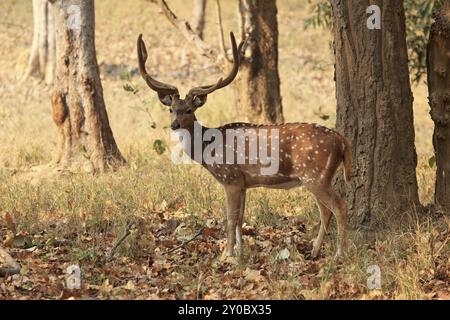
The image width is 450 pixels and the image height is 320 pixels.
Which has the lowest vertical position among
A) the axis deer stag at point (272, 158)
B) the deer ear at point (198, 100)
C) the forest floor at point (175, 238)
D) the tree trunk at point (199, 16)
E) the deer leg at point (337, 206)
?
the forest floor at point (175, 238)

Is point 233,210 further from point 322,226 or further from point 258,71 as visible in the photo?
point 258,71

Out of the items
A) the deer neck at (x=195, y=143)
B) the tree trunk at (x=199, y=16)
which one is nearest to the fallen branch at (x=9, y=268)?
the deer neck at (x=195, y=143)

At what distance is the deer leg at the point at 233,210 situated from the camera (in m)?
8.88

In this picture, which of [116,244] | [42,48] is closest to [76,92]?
[116,244]

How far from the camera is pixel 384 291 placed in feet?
24.6

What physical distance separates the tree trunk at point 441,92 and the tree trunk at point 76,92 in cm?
500

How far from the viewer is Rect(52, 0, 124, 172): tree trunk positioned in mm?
12891

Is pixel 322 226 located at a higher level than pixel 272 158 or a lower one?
lower

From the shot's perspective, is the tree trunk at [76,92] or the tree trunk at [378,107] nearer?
the tree trunk at [378,107]

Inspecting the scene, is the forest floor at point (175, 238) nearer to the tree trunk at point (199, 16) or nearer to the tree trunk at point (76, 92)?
the tree trunk at point (76, 92)

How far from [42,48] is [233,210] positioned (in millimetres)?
16745

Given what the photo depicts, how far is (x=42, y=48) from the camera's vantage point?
24.7m

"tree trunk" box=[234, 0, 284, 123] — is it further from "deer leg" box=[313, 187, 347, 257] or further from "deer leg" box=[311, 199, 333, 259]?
"deer leg" box=[313, 187, 347, 257]
